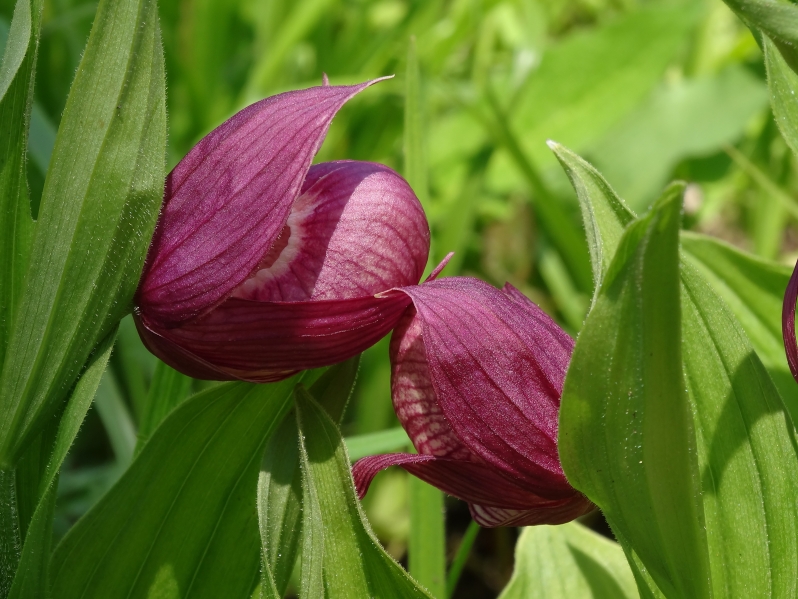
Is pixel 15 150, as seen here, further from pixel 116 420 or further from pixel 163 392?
pixel 116 420

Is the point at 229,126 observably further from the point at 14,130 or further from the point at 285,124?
the point at 14,130

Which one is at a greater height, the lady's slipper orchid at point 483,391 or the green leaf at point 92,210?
the green leaf at point 92,210

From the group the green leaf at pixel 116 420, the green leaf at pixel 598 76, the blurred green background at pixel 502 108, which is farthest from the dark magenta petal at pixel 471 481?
the green leaf at pixel 598 76

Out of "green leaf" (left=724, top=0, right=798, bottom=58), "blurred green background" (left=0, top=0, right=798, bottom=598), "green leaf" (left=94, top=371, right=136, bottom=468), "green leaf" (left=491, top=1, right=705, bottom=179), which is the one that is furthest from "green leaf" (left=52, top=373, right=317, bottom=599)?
"green leaf" (left=491, top=1, right=705, bottom=179)

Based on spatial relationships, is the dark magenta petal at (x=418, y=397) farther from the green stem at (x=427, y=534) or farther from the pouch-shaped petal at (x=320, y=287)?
the green stem at (x=427, y=534)

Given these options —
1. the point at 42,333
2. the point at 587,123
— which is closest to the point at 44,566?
the point at 42,333

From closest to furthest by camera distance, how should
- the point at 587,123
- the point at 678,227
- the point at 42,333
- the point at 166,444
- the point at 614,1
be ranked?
the point at 678,227
the point at 42,333
the point at 166,444
the point at 587,123
the point at 614,1

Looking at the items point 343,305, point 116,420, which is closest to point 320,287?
point 343,305
